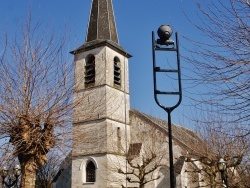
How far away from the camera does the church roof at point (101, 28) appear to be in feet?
89.1

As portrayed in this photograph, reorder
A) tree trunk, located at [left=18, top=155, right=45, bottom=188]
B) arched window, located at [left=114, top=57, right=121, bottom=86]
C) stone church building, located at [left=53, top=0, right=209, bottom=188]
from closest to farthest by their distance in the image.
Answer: tree trunk, located at [left=18, top=155, right=45, bottom=188]
stone church building, located at [left=53, top=0, right=209, bottom=188]
arched window, located at [left=114, top=57, right=121, bottom=86]

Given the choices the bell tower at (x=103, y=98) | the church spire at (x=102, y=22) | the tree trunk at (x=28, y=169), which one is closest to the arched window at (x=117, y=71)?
the bell tower at (x=103, y=98)

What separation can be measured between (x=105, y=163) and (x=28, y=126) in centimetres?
1547

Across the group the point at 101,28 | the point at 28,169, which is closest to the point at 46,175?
the point at 101,28

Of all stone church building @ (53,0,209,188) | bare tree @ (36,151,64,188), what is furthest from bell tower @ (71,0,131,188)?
bare tree @ (36,151,64,188)

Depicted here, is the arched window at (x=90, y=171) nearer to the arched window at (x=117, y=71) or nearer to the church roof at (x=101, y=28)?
the arched window at (x=117, y=71)

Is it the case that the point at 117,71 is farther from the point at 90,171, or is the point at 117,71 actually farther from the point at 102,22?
the point at 90,171

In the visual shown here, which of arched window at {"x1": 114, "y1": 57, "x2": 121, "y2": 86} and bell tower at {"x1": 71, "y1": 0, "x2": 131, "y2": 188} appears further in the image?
arched window at {"x1": 114, "y1": 57, "x2": 121, "y2": 86}

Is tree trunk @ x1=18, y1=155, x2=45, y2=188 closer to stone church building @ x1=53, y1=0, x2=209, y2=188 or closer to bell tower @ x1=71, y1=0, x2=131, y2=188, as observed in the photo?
stone church building @ x1=53, y1=0, x2=209, y2=188

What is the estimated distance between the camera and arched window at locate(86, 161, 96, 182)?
24703mm

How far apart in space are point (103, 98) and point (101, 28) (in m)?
5.86

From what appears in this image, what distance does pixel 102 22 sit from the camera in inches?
1104

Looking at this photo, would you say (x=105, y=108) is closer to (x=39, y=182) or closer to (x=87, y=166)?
(x=87, y=166)

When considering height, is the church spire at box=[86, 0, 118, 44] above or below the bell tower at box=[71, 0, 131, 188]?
above
